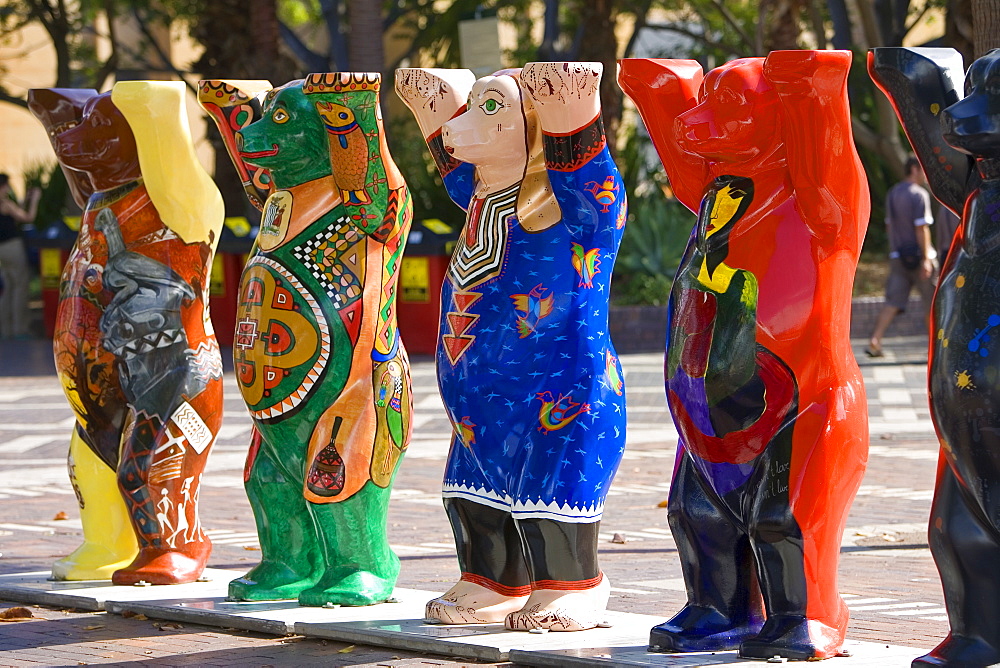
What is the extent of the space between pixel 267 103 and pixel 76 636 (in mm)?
2191

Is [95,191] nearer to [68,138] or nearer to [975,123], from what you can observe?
[68,138]

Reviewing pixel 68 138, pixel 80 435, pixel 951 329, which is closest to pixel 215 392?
pixel 80 435

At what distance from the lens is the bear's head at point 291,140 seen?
19.7 feet

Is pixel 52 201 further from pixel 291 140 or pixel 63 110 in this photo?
pixel 291 140

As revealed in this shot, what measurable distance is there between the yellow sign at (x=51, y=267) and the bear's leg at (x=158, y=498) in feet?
40.9

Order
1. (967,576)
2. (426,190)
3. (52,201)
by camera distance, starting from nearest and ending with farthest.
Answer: (967,576)
(426,190)
(52,201)

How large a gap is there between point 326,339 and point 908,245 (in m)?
9.76

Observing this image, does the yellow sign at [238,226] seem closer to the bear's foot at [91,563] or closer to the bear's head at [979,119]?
the bear's foot at [91,563]

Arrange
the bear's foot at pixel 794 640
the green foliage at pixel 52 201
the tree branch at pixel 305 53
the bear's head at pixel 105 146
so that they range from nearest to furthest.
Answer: the bear's foot at pixel 794 640 < the bear's head at pixel 105 146 < the green foliage at pixel 52 201 < the tree branch at pixel 305 53

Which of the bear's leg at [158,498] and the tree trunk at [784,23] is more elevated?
the tree trunk at [784,23]

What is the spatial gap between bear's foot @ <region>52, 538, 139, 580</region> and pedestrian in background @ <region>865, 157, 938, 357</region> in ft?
30.9

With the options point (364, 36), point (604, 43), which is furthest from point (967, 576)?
point (604, 43)

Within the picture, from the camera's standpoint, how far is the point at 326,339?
5914 mm

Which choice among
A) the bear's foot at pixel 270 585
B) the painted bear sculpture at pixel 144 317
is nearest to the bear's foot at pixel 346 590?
the bear's foot at pixel 270 585
